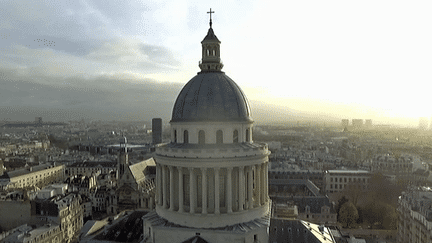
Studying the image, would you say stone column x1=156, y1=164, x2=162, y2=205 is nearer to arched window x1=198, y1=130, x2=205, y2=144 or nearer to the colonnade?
the colonnade

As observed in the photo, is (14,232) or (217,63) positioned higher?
(217,63)

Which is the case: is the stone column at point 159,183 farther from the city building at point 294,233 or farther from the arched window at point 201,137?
the city building at point 294,233

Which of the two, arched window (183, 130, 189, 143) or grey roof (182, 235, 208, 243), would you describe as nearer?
grey roof (182, 235, 208, 243)

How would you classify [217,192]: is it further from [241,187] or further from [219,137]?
[219,137]

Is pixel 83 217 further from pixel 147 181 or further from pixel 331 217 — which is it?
pixel 331 217

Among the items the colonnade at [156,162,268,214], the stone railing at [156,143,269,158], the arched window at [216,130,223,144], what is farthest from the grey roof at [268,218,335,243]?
the arched window at [216,130,223,144]

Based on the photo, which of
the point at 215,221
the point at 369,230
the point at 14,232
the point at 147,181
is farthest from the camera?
the point at 147,181

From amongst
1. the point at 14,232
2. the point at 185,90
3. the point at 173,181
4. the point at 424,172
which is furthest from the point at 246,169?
the point at 424,172
